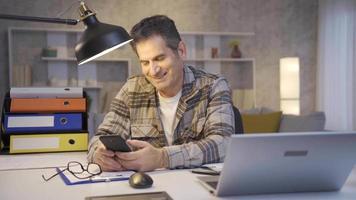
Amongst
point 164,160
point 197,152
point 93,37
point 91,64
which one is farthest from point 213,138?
point 91,64

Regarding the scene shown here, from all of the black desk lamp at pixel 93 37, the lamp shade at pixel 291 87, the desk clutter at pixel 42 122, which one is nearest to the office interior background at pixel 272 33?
the lamp shade at pixel 291 87

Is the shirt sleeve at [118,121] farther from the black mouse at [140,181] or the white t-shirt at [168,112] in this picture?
the black mouse at [140,181]

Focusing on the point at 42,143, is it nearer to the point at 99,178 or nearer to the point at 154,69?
the point at 154,69

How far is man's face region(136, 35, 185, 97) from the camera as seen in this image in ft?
5.69

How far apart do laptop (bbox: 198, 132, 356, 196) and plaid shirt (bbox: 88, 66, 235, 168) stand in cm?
56

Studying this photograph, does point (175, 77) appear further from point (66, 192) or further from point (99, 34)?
point (66, 192)

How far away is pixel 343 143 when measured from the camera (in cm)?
100

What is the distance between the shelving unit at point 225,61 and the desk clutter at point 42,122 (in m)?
2.95

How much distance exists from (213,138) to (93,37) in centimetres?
57

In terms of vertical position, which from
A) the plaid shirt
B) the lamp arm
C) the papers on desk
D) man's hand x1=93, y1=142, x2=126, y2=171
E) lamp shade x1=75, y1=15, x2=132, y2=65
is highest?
the lamp arm

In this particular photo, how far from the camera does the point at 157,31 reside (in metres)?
1.76

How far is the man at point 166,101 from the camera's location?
5.68ft

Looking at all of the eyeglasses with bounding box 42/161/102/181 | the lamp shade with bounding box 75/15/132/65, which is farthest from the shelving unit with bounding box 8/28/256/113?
the lamp shade with bounding box 75/15/132/65

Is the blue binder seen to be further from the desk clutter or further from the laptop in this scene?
the laptop
